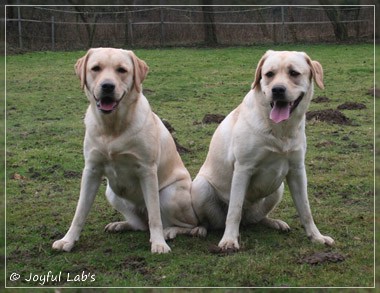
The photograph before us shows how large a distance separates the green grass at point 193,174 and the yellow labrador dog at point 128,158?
0.15 metres

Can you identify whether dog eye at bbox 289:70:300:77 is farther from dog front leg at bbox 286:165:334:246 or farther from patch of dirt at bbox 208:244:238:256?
patch of dirt at bbox 208:244:238:256

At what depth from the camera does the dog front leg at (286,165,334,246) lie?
4965 millimetres

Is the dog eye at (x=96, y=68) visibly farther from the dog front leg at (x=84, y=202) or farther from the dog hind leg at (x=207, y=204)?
the dog hind leg at (x=207, y=204)

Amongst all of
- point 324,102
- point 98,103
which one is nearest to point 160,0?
point 98,103

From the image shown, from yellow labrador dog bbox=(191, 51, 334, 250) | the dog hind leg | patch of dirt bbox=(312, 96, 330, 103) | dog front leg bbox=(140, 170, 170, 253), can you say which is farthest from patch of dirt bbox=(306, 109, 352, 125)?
dog front leg bbox=(140, 170, 170, 253)

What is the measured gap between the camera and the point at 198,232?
5246 millimetres

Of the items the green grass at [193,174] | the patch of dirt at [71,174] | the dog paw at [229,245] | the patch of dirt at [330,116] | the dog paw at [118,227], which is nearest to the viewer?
the green grass at [193,174]

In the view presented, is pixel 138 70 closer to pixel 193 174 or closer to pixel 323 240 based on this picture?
pixel 323 240

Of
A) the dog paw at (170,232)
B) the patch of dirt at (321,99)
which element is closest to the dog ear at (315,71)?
the dog paw at (170,232)

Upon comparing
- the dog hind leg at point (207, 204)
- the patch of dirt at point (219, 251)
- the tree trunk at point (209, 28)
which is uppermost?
the tree trunk at point (209, 28)

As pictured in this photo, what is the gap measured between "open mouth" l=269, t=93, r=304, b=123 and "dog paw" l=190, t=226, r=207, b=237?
4.19 feet

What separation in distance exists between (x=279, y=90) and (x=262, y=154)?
25.2 inches

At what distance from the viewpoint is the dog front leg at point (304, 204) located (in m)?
4.96

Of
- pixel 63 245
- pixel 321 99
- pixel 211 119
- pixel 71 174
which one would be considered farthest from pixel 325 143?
pixel 63 245
